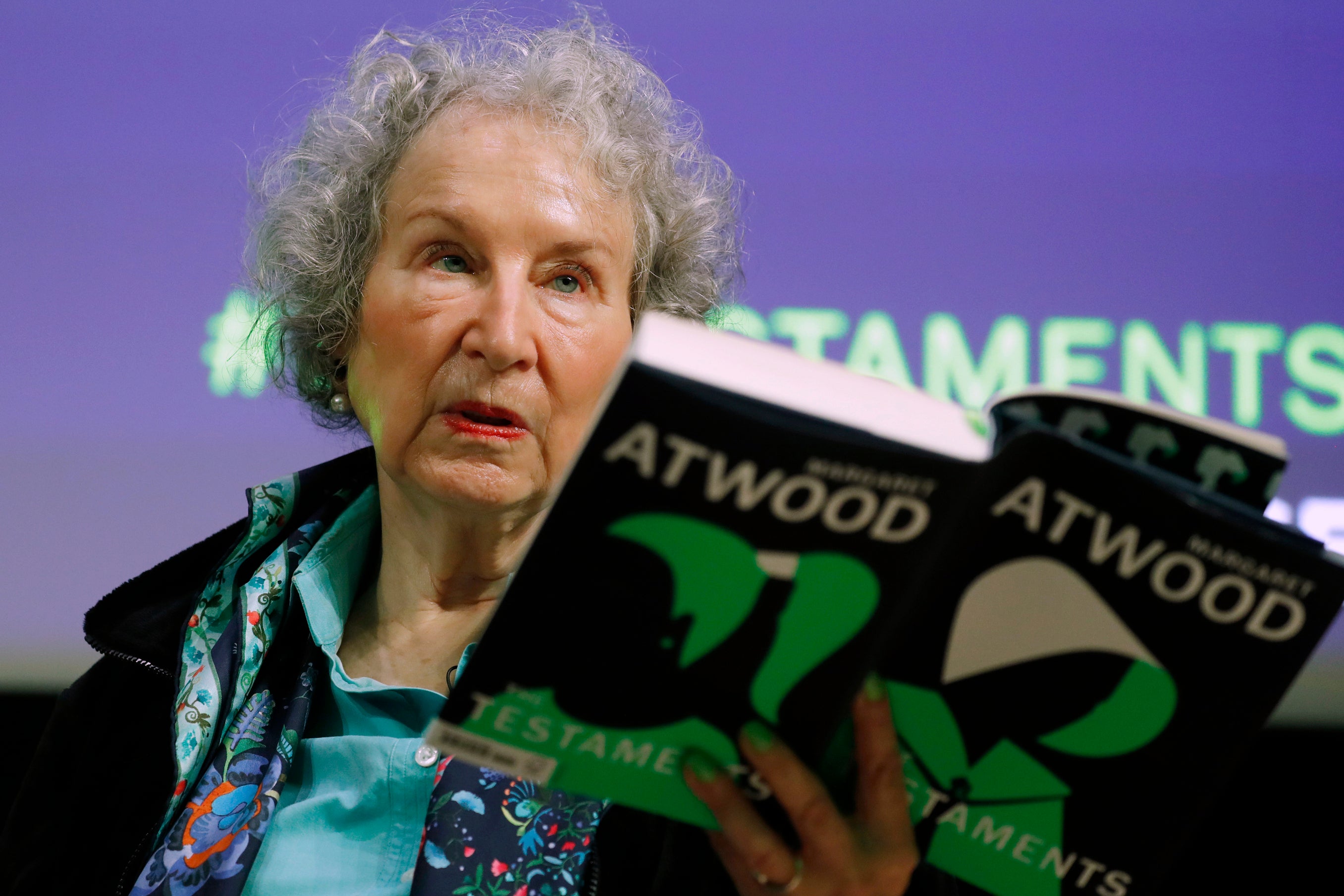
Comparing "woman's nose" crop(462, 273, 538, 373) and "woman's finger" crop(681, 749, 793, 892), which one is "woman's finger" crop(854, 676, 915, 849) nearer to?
"woman's finger" crop(681, 749, 793, 892)

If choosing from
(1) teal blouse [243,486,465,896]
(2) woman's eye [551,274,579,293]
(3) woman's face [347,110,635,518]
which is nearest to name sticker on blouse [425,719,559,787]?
(1) teal blouse [243,486,465,896]

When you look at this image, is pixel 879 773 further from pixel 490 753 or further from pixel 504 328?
pixel 504 328

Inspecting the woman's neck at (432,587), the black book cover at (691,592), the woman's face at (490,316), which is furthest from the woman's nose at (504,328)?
the black book cover at (691,592)

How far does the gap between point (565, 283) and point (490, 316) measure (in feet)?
0.34

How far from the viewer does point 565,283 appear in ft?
3.59

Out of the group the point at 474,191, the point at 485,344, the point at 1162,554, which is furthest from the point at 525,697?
the point at 474,191

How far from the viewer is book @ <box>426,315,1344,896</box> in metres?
0.51

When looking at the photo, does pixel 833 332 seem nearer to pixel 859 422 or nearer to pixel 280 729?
pixel 280 729

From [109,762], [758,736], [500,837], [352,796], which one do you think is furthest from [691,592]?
[109,762]

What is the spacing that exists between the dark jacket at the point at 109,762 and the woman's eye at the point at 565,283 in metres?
0.51

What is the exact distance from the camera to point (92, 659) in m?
1.78

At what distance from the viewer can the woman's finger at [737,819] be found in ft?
1.98

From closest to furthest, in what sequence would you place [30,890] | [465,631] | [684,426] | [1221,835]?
[684,426], [30,890], [465,631], [1221,835]

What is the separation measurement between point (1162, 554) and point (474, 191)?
0.76 meters
